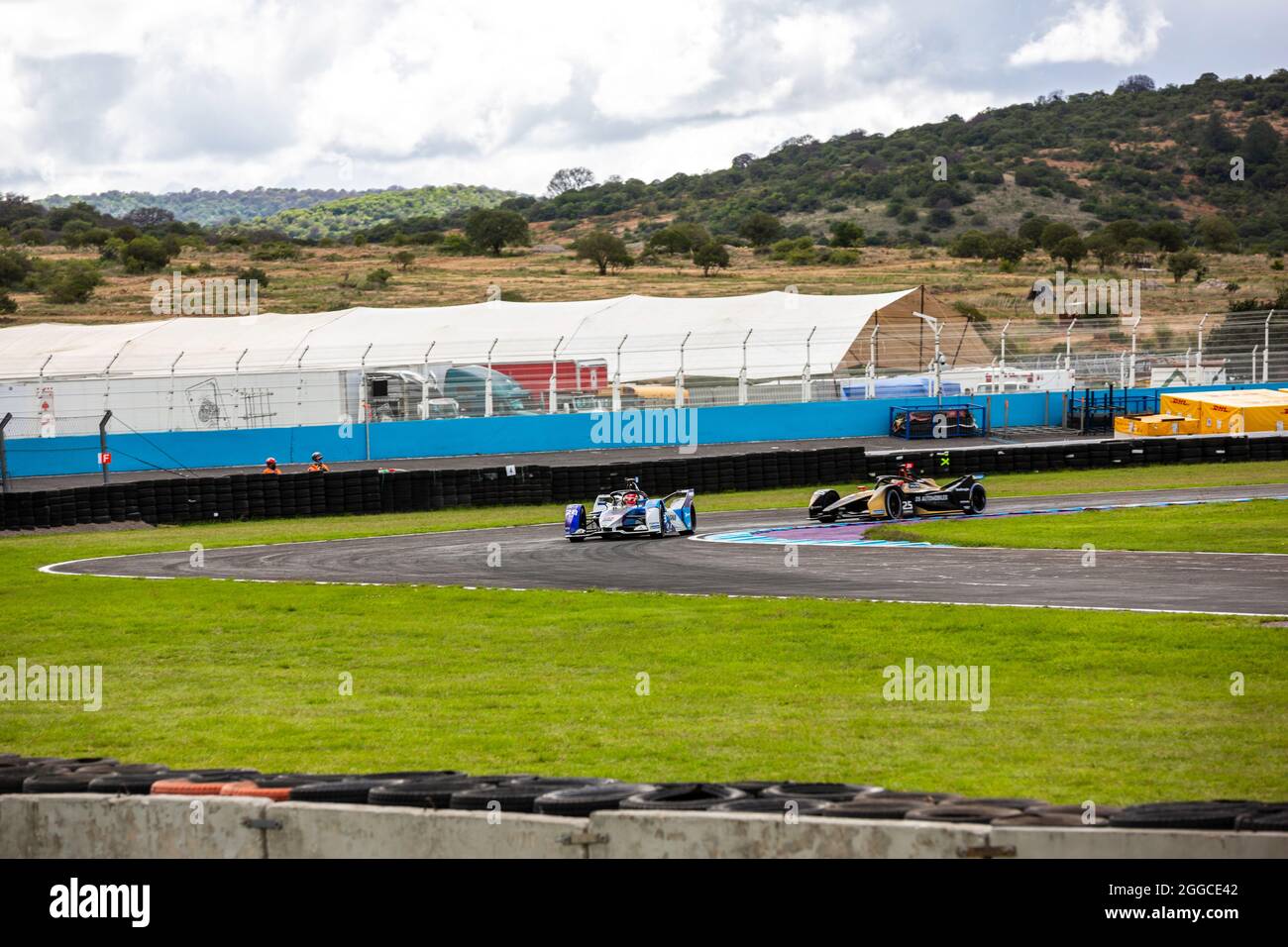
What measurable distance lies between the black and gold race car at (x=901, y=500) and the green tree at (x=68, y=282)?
2288 inches

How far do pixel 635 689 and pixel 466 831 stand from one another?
5089mm

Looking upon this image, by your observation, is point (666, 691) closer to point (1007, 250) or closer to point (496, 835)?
point (496, 835)

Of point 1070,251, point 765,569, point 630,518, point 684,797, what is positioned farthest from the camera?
point 1070,251

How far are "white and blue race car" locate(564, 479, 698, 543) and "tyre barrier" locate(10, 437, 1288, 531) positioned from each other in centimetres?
564

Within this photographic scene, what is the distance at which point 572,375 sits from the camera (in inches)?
1697

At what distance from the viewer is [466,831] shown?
5785 millimetres

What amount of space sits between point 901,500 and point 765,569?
22.5 ft

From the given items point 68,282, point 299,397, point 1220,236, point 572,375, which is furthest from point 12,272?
point 1220,236

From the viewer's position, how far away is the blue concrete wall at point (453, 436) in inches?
1532

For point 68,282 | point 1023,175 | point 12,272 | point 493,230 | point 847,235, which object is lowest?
point 68,282

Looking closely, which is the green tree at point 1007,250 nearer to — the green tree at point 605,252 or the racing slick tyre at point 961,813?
the green tree at point 605,252

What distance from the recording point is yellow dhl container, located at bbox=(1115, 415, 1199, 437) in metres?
38.0

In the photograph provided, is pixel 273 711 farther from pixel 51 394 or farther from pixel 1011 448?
pixel 51 394

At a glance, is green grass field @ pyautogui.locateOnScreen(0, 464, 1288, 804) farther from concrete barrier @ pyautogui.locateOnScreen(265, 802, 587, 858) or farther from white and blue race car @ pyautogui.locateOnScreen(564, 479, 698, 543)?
white and blue race car @ pyautogui.locateOnScreen(564, 479, 698, 543)
